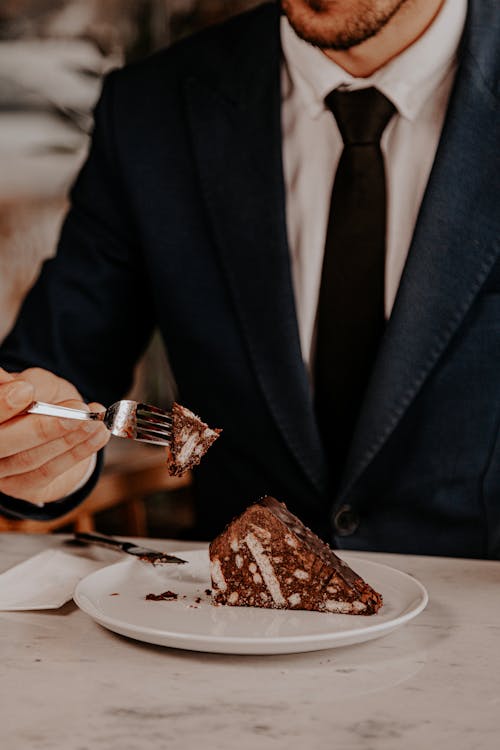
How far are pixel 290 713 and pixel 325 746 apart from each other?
2.8 inches

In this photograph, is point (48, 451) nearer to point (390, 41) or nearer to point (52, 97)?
point (390, 41)

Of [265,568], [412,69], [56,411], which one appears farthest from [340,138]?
[265,568]

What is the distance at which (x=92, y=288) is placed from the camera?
2043mm

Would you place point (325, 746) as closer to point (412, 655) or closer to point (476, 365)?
point (412, 655)

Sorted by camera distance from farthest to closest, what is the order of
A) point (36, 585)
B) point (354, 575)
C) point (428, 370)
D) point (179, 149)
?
point (179, 149)
point (428, 370)
point (36, 585)
point (354, 575)

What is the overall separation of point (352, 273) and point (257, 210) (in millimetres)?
225

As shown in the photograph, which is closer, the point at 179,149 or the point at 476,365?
the point at 476,365

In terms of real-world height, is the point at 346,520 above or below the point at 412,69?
below

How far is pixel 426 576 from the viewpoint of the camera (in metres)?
1.38

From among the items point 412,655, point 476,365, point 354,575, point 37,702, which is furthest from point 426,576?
point 37,702

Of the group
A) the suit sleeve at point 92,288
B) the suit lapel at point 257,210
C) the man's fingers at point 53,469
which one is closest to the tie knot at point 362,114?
the suit lapel at point 257,210

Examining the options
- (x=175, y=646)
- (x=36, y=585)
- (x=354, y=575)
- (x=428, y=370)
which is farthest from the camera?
(x=428, y=370)

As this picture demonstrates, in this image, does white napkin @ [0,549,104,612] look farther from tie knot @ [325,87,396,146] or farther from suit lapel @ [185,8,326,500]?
tie knot @ [325,87,396,146]

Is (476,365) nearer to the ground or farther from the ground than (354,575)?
farther from the ground
